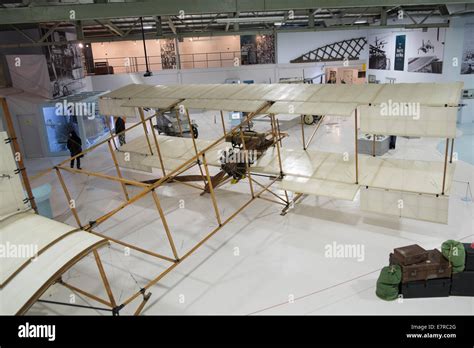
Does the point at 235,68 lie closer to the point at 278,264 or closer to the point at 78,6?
the point at 78,6

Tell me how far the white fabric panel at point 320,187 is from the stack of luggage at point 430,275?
2.09 m

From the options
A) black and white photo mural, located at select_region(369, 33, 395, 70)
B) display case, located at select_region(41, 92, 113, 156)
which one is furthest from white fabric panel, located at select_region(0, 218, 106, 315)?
black and white photo mural, located at select_region(369, 33, 395, 70)

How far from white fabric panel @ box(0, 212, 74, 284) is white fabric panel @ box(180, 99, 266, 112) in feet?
18.3

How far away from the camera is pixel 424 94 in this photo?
8781 millimetres

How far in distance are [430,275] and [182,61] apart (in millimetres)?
29725

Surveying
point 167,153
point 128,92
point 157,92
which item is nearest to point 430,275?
point 167,153

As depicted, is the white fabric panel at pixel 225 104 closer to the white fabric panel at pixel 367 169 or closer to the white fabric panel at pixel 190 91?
the white fabric panel at pixel 190 91

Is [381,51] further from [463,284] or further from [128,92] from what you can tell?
[463,284]

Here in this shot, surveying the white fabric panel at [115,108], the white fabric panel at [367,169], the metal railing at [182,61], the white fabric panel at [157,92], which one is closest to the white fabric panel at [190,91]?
the white fabric panel at [157,92]

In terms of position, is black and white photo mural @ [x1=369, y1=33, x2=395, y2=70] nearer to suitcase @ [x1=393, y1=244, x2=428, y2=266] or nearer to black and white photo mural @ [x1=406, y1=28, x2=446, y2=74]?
black and white photo mural @ [x1=406, y1=28, x2=446, y2=74]

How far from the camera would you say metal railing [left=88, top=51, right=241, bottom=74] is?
3212cm

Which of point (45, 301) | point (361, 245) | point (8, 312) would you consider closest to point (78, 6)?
point (45, 301)

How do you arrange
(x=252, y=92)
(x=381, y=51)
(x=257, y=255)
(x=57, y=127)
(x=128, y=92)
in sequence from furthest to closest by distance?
(x=381, y=51) → (x=57, y=127) → (x=128, y=92) → (x=252, y=92) → (x=257, y=255)

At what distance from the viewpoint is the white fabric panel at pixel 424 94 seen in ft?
27.0
